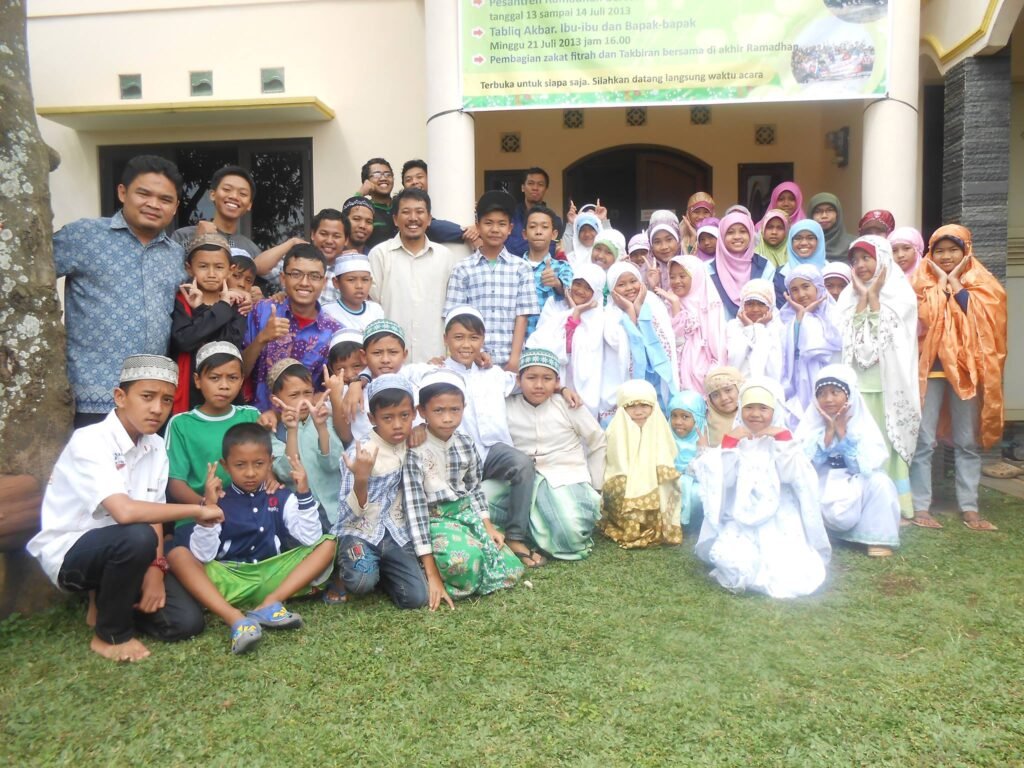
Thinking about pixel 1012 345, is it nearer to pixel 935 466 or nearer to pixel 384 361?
pixel 935 466

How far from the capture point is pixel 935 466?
574 cm

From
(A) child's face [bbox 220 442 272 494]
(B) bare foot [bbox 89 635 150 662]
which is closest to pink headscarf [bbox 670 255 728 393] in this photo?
(A) child's face [bbox 220 442 272 494]

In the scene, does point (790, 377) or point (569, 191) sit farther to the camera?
point (569, 191)

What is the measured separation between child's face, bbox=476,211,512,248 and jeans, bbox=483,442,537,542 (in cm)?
138

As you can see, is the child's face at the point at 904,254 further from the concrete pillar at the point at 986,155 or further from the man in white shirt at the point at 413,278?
the man in white shirt at the point at 413,278

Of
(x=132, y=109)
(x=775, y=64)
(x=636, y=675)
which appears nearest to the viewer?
(x=636, y=675)

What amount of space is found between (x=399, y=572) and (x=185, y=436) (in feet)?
3.51

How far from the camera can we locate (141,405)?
115 inches

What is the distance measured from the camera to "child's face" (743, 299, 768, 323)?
4645 millimetres

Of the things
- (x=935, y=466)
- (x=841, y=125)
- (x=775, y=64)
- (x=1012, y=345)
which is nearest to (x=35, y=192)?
(x=775, y=64)

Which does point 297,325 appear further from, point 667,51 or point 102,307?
point 667,51

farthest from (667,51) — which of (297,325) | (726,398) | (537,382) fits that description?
(297,325)

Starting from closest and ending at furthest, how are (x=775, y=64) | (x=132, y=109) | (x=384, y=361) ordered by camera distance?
(x=384, y=361)
(x=775, y=64)
(x=132, y=109)

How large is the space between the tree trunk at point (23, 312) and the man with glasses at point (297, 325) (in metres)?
0.83
